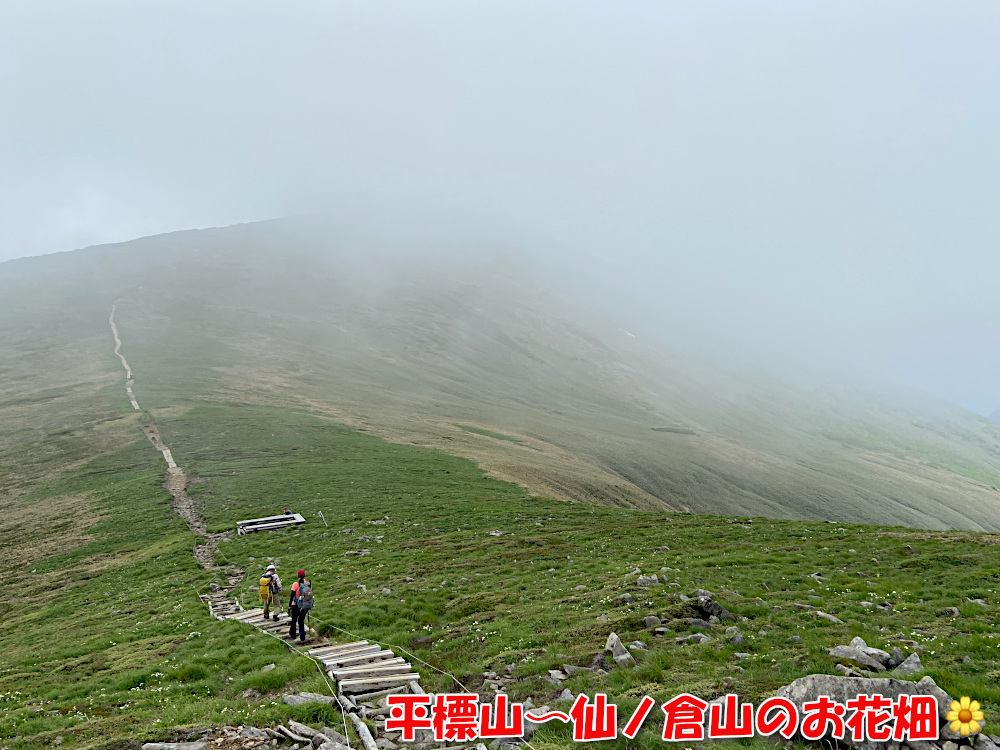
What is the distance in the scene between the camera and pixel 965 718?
10703mm

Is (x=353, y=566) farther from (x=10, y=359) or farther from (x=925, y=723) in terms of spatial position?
(x=10, y=359)

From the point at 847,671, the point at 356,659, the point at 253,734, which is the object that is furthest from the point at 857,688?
the point at 356,659

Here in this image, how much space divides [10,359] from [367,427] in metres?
122

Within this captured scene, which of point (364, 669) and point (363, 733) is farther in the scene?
point (364, 669)

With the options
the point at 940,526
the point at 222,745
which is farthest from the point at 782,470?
the point at 222,745

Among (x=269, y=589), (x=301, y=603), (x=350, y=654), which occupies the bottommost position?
(x=269, y=589)

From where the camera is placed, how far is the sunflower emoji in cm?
1050

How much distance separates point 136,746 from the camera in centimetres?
1336

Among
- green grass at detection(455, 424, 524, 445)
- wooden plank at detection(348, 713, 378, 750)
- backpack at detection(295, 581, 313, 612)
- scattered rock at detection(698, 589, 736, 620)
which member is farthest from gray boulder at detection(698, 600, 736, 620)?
green grass at detection(455, 424, 524, 445)

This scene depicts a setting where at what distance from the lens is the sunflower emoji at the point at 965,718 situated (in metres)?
10.5

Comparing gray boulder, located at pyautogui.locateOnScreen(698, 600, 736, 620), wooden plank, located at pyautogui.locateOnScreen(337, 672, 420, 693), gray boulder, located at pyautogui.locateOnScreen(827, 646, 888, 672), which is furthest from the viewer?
gray boulder, located at pyautogui.locateOnScreen(698, 600, 736, 620)

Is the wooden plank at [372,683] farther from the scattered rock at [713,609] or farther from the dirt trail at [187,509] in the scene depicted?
the dirt trail at [187,509]

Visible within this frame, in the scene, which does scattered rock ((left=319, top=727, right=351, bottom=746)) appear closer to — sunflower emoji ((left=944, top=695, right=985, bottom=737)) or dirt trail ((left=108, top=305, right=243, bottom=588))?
sunflower emoji ((left=944, top=695, right=985, bottom=737))

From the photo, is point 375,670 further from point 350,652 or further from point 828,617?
point 828,617
